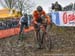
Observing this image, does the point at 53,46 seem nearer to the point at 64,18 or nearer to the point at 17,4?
the point at 64,18

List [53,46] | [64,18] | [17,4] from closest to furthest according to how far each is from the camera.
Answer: [53,46], [64,18], [17,4]

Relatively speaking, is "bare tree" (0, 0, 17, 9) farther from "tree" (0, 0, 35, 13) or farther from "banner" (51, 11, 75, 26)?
"banner" (51, 11, 75, 26)

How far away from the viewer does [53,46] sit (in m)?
14.4

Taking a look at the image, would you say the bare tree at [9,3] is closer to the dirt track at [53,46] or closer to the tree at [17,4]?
the tree at [17,4]

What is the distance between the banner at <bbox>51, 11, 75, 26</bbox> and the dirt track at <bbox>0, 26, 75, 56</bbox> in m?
0.41

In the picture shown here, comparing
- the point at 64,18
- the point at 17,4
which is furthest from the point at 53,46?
the point at 17,4

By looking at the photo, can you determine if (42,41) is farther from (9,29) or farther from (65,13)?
(9,29)

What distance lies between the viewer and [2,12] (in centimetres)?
3469

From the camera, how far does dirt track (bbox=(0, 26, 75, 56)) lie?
12566 millimetres

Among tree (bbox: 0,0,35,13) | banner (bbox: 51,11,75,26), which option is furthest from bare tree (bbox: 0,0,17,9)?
banner (bbox: 51,11,75,26)

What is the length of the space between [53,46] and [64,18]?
22.1 feet

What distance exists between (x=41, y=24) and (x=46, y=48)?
101cm

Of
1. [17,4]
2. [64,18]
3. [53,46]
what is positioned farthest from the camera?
[17,4]

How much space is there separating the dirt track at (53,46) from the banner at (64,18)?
16.3 inches
